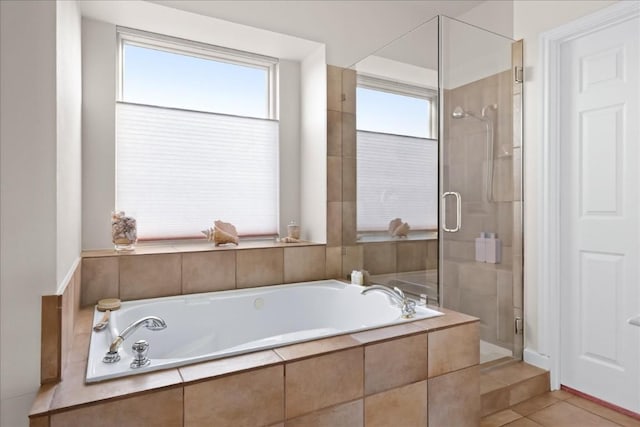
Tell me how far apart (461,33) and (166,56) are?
1.95 meters

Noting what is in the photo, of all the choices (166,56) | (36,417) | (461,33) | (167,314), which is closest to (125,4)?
(166,56)

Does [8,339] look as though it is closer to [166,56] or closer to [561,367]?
[166,56]

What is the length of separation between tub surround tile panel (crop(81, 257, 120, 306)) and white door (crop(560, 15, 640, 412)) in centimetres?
267

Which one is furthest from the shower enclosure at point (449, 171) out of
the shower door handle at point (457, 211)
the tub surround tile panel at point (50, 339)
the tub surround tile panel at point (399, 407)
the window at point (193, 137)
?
the tub surround tile panel at point (50, 339)

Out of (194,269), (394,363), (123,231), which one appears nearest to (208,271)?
(194,269)

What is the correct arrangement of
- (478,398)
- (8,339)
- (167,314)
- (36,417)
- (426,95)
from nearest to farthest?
(36,417) < (8,339) < (478,398) < (167,314) < (426,95)

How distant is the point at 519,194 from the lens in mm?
2521

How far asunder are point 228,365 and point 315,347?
13.8 inches

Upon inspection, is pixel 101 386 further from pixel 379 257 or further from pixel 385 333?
pixel 379 257

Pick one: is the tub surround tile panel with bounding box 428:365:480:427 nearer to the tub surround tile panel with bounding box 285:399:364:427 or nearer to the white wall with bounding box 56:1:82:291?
the tub surround tile panel with bounding box 285:399:364:427

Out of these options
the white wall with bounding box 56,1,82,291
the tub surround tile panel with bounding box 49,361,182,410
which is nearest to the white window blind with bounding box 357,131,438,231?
the tub surround tile panel with bounding box 49,361,182,410

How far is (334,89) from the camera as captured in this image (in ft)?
9.14

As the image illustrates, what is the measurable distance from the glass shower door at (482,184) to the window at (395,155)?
87mm

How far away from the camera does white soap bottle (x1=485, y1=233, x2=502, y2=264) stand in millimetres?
2424
